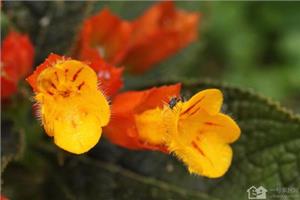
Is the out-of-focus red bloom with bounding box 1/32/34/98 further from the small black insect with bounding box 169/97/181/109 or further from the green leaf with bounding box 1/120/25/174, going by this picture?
the small black insect with bounding box 169/97/181/109

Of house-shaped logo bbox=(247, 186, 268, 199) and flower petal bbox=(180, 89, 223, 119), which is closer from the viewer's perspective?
flower petal bbox=(180, 89, 223, 119)

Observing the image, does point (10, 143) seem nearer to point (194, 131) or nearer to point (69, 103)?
point (69, 103)

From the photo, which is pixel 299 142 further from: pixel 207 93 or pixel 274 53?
pixel 274 53

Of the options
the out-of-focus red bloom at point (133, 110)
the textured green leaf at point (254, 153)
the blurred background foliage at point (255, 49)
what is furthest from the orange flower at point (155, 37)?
the blurred background foliage at point (255, 49)

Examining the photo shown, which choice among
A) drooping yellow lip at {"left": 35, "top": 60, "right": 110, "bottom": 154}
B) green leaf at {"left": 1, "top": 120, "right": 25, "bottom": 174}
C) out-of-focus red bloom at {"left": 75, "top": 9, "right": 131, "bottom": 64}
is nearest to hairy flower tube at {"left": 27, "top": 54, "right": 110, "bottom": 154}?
drooping yellow lip at {"left": 35, "top": 60, "right": 110, "bottom": 154}

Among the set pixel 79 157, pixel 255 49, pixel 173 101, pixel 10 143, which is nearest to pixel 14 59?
pixel 10 143

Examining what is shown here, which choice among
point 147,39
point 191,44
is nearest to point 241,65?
point 191,44

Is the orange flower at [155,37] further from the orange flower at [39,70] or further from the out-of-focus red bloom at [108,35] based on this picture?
the orange flower at [39,70]
